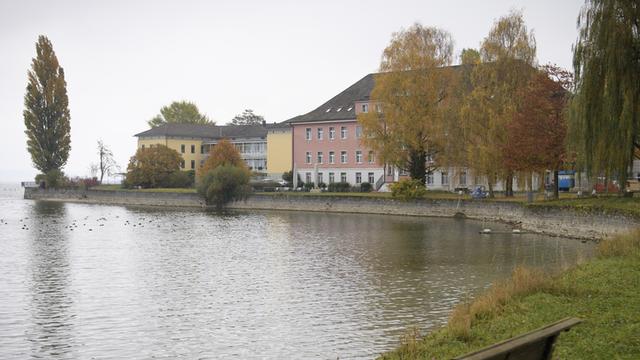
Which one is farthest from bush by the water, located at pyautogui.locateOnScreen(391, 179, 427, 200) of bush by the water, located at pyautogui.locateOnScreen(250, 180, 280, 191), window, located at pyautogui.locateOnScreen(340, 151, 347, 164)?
bush by the water, located at pyautogui.locateOnScreen(250, 180, 280, 191)

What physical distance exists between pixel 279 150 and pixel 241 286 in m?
73.5

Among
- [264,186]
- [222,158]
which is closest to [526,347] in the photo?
[264,186]

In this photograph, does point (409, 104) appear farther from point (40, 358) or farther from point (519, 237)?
point (40, 358)

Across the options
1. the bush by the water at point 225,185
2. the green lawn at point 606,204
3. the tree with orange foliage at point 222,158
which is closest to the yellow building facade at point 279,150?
the tree with orange foliage at point 222,158

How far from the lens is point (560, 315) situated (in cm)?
1327

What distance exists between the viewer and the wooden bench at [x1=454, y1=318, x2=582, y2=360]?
6.90 meters

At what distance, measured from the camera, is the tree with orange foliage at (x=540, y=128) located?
47.8 metres

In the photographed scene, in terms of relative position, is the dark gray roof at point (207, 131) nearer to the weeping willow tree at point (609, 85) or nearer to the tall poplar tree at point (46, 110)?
the tall poplar tree at point (46, 110)

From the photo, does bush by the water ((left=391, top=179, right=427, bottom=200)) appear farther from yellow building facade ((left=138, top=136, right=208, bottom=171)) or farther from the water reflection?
yellow building facade ((left=138, top=136, right=208, bottom=171))

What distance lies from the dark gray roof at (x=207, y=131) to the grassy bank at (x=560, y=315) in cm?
9156

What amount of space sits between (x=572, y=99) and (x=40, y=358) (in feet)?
98.7

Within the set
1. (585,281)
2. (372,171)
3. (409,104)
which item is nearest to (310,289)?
(585,281)

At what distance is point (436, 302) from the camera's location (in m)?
20.6

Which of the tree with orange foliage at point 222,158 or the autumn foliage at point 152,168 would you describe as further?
the autumn foliage at point 152,168
